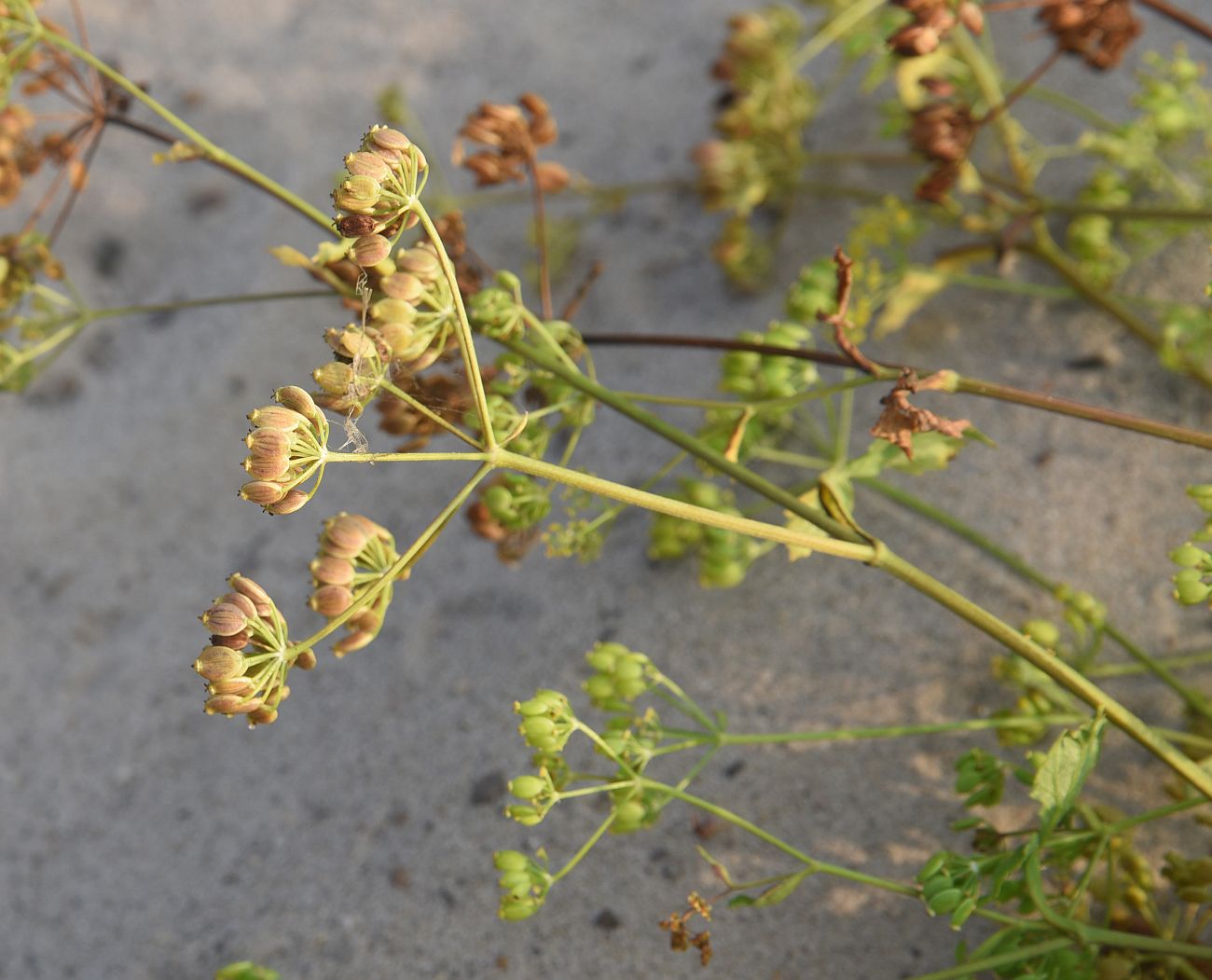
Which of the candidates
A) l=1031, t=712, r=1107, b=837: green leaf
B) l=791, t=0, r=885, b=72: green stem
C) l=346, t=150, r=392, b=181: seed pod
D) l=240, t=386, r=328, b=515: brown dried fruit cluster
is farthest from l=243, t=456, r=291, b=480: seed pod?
l=791, t=0, r=885, b=72: green stem

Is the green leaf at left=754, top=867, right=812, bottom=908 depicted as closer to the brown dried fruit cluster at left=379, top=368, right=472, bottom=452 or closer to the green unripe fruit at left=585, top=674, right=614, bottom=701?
the green unripe fruit at left=585, top=674, right=614, bottom=701

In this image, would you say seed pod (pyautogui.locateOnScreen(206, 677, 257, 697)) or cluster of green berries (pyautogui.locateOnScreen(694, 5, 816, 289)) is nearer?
seed pod (pyautogui.locateOnScreen(206, 677, 257, 697))

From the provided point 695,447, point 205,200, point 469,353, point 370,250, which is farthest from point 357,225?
point 205,200

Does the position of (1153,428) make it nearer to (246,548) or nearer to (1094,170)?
(1094,170)

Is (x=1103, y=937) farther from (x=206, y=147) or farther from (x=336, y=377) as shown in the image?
(x=206, y=147)

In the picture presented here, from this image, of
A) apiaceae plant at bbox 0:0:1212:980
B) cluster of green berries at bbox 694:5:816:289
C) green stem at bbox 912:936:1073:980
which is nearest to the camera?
apiaceae plant at bbox 0:0:1212:980

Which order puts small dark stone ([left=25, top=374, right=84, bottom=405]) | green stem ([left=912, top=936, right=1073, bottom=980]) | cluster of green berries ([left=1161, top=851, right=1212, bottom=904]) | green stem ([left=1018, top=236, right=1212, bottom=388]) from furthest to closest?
1. small dark stone ([left=25, top=374, right=84, bottom=405])
2. green stem ([left=1018, top=236, right=1212, bottom=388])
3. cluster of green berries ([left=1161, top=851, right=1212, bottom=904])
4. green stem ([left=912, top=936, right=1073, bottom=980])
